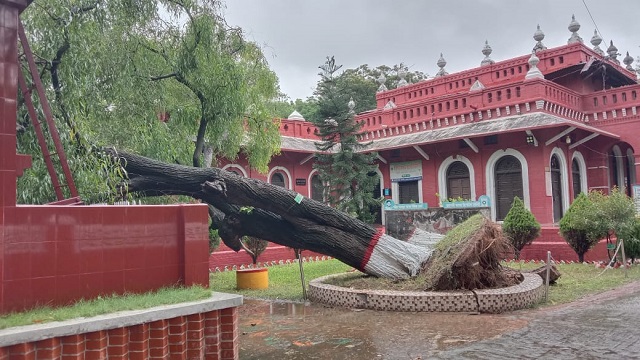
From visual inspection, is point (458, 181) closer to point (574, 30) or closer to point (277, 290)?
point (574, 30)

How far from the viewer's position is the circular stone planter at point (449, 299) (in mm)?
7676

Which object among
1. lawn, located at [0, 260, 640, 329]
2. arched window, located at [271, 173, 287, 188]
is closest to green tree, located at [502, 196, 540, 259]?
lawn, located at [0, 260, 640, 329]

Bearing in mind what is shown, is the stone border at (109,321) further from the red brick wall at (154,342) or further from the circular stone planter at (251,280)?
the circular stone planter at (251,280)

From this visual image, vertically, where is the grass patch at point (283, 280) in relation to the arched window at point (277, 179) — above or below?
below

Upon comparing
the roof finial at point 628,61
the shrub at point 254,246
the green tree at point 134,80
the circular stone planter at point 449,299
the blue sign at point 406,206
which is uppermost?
the roof finial at point 628,61

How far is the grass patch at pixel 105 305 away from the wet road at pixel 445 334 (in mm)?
1453

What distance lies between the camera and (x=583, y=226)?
12.8 metres

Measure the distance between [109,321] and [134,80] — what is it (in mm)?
5864

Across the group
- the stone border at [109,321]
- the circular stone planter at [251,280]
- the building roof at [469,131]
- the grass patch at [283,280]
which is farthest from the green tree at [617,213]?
the stone border at [109,321]

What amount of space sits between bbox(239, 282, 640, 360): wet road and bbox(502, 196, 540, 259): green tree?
5660 mm

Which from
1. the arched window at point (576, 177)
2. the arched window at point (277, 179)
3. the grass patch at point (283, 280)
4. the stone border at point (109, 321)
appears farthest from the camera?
the arched window at point (277, 179)

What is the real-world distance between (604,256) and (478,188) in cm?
569

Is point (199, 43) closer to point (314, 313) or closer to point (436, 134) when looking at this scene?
point (314, 313)

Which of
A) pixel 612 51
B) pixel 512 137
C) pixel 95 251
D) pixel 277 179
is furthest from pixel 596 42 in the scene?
pixel 95 251
